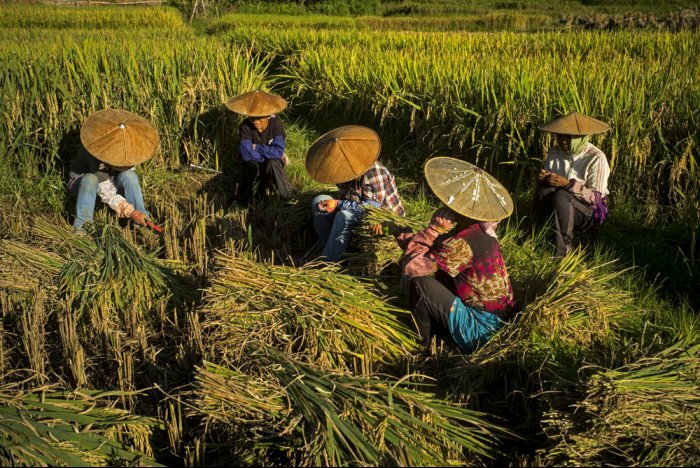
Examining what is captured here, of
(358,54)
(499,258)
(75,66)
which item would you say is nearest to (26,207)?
(75,66)

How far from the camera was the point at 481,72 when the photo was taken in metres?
5.96

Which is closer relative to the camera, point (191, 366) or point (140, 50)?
point (191, 366)

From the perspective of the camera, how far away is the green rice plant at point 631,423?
7.34 feet

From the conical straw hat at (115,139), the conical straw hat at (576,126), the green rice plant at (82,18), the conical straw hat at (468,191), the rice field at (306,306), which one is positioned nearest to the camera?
the rice field at (306,306)

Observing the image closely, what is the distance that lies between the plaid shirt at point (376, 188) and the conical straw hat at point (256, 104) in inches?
61.0

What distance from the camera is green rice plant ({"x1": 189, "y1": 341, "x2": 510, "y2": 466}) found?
87.4 inches

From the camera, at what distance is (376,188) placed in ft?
13.4

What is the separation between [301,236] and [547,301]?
220 centimetres

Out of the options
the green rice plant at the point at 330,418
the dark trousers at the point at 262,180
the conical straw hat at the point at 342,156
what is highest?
the conical straw hat at the point at 342,156

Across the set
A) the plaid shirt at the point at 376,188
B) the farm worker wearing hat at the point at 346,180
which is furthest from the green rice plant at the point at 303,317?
the plaid shirt at the point at 376,188

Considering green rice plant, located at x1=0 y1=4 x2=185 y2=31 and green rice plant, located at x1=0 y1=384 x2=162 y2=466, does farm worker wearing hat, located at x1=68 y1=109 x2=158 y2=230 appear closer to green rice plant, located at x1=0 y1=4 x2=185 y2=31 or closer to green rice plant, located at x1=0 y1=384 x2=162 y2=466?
green rice plant, located at x1=0 y1=384 x2=162 y2=466

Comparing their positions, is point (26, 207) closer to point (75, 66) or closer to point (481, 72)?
point (75, 66)

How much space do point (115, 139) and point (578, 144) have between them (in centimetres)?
306

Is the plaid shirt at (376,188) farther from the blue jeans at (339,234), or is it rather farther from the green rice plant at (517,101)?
the green rice plant at (517,101)
